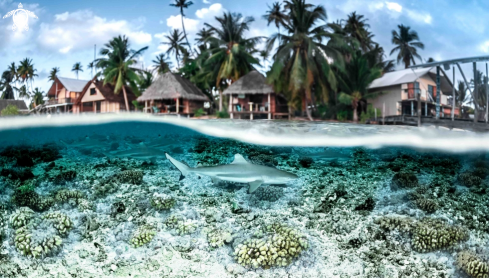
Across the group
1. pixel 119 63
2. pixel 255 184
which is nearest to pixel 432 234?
pixel 255 184

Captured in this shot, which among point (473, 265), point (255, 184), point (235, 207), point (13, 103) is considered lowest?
point (473, 265)

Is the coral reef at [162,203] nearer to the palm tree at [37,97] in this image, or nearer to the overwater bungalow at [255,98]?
the overwater bungalow at [255,98]

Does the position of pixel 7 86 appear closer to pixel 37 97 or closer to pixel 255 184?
pixel 37 97

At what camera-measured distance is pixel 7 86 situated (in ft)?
148

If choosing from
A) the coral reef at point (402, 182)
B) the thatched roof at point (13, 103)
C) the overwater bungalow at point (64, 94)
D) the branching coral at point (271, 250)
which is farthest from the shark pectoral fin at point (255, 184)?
the thatched roof at point (13, 103)

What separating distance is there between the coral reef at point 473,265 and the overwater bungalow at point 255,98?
836 inches

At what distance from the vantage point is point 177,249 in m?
8.55

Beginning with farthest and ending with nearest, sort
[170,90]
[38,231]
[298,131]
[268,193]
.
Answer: [170,90], [298,131], [268,193], [38,231]

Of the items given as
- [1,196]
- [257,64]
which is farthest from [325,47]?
[1,196]

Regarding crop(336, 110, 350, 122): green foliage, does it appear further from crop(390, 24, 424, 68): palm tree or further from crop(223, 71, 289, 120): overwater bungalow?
crop(390, 24, 424, 68): palm tree

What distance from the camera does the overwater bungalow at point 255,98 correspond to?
1157 inches

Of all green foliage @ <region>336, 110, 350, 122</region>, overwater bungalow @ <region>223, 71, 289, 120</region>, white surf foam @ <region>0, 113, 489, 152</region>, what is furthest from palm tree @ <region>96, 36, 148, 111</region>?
white surf foam @ <region>0, 113, 489, 152</region>

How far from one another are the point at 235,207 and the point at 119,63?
103ft

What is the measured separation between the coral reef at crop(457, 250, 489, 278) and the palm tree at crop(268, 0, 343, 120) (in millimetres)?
18642
